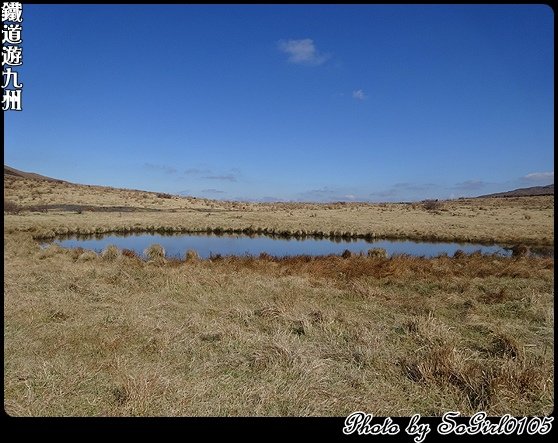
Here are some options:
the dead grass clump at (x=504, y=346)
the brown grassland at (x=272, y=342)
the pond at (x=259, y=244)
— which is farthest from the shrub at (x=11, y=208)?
the dead grass clump at (x=504, y=346)

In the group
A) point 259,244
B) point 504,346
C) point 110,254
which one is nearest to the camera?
point 504,346

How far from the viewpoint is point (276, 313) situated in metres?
8.51

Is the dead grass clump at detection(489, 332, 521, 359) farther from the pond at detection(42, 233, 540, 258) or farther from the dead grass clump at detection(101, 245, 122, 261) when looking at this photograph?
the pond at detection(42, 233, 540, 258)

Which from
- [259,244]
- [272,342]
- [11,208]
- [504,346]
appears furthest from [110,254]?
[11,208]

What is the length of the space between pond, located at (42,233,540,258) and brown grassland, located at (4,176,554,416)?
49.0ft

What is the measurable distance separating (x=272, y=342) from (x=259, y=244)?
26778mm

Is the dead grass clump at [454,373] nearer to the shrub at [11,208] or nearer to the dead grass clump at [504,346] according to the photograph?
the dead grass clump at [504,346]

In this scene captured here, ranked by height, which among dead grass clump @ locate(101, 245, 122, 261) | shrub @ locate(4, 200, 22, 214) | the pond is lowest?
the pond

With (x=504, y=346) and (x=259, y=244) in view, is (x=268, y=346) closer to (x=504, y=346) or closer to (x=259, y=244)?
(x=504, y=346)

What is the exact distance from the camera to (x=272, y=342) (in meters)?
6.46

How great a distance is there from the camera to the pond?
1135 inches

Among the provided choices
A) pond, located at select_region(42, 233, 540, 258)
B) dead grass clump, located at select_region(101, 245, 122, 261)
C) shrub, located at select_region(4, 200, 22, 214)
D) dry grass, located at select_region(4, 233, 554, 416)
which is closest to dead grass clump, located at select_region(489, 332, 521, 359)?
dry grass, located at select_region(4, 233, 554, 416)
